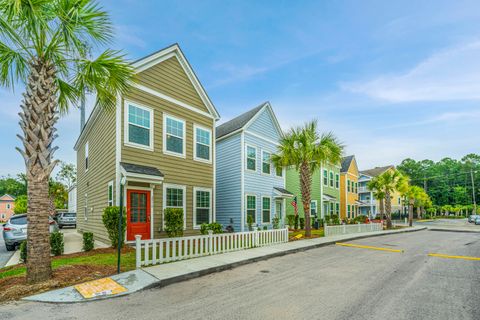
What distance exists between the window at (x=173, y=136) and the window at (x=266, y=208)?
739 centimetres

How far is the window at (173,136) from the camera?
40.1 ft

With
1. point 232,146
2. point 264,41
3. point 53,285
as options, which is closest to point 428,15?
point 264,41

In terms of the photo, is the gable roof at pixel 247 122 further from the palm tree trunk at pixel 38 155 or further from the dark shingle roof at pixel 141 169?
the palm tree trunk at pixel 38 155

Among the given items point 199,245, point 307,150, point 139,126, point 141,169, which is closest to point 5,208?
point 139,126

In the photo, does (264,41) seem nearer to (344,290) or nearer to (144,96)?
(144,96)

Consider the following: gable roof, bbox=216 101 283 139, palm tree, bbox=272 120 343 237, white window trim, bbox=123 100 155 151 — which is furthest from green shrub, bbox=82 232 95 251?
palm tree, bbox=272 120 343 237

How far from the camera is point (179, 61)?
43.4ft

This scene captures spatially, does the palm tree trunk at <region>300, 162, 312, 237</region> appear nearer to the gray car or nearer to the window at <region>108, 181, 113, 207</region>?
the window at <region>108, 181, 113, 207</region>

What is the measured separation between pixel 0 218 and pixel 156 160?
75.5 meters

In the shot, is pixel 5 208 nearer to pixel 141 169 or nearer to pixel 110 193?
pixel 110 193

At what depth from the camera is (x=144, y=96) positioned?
37.8 feet

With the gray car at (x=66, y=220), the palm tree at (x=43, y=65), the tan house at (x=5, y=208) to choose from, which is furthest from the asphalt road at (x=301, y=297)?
the tan house at (x=5, y=208)

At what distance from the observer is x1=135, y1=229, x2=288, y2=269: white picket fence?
741cm

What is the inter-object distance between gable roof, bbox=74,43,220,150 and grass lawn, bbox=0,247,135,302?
717cm
